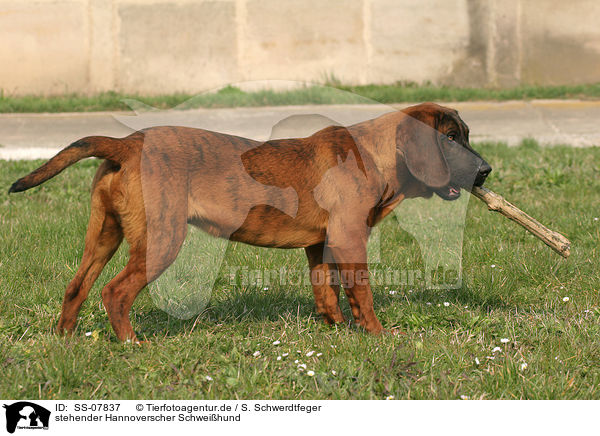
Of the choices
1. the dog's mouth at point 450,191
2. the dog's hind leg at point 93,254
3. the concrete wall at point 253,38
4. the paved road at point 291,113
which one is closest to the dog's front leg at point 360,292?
the dog's mouth at point 450,191

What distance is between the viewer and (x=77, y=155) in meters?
3.21

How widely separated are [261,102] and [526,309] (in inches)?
228

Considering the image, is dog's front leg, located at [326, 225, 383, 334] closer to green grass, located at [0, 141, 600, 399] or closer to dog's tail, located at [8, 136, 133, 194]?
green grass, located at [0, 141, 600, 399]

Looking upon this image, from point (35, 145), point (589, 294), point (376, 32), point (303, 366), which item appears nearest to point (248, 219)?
point (303, 366)

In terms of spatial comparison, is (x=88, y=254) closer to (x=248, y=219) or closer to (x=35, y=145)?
(x=248, y=219)

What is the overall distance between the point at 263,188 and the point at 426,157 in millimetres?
921

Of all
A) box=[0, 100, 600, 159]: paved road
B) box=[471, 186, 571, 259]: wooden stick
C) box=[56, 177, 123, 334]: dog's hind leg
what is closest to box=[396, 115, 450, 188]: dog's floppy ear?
box=[471, 186, 571, 259]: wooden stick

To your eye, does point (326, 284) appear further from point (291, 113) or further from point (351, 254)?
point (291, 113)

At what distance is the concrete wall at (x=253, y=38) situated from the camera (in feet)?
39.9

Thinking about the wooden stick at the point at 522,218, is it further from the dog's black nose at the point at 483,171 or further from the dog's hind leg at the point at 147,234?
the dog's hind leg at the point at 147,234

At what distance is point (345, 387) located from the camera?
10.3ft

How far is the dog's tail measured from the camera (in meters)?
3.09
